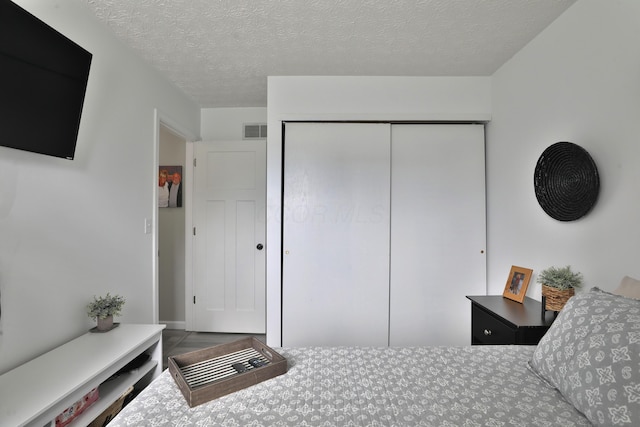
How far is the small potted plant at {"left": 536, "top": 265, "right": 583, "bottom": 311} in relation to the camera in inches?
Result: 63.5

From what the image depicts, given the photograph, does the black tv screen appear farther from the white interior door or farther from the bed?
the white interior door

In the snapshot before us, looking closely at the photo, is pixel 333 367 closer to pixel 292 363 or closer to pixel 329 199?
pixel 292 363

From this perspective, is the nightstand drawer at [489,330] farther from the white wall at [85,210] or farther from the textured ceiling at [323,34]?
the white wall at [85,210]

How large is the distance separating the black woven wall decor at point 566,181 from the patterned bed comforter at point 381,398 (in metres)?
0.97

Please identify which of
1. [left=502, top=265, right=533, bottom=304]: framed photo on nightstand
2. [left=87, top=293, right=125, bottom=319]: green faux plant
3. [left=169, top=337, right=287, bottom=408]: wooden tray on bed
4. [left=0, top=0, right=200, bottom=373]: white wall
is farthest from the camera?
[left=502, top=265, right=533, bottom=304]: framed photo on nightstand

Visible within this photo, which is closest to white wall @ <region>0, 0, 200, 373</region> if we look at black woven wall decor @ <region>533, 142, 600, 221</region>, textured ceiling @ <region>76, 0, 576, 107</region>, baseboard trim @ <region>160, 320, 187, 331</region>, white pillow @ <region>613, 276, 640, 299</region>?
textured ceiling @ <region>76, 0, 576, 107</region>

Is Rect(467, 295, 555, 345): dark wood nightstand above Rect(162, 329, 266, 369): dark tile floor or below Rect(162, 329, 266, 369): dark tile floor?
above

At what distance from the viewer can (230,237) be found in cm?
331

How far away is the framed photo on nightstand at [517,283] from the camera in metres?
2.05

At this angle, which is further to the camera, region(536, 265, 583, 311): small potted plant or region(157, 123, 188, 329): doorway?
region(157, 123, 188, 329): doorway

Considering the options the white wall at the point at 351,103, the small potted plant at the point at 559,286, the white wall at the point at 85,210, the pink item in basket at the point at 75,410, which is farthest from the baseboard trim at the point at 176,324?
the small potted plant at the point at 559,286

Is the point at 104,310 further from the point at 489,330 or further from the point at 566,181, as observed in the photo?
the point at 566,181

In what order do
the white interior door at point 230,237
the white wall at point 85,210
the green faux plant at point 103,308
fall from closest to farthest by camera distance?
the white wall at point 85,210
the green faux plant at point 103,308
the white interior door at point 230,237

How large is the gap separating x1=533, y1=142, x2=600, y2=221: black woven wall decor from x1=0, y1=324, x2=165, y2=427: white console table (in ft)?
8.48
